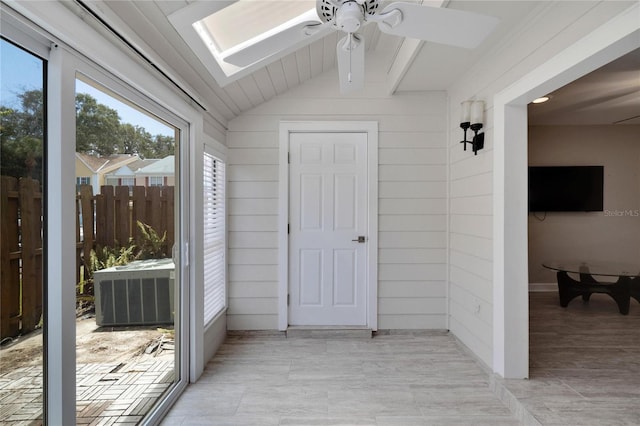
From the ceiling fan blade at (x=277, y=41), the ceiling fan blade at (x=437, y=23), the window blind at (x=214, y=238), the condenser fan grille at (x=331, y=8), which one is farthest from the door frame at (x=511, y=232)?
the window blind at (x=214, y=238)

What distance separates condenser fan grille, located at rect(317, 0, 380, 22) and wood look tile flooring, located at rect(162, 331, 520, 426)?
7.25 ft

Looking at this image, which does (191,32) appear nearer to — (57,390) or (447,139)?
(57,390)

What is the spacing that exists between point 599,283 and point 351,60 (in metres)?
4.25

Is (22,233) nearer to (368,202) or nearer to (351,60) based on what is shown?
(351,60)

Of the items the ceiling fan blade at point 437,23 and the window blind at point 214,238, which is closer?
the ceiling fan blade at point 437,23

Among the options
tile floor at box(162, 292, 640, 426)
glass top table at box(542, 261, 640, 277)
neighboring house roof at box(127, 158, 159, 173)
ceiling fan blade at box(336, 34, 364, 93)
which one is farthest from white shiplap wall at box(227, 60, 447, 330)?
glass top table at box(542, 261, 640, 277)

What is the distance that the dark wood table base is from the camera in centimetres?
372

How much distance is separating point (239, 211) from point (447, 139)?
2.25m

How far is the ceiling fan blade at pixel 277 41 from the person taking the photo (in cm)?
134

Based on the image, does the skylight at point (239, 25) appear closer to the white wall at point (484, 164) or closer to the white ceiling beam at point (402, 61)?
the white ceiling beam at point (402, 61)

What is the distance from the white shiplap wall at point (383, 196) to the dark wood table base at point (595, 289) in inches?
74.4

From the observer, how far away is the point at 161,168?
213 cm

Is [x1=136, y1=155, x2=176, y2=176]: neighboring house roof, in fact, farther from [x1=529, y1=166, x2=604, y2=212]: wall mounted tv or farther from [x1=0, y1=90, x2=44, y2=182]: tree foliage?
[x1=529, y1=166, x2=604, y2=212]: wall mounted tv

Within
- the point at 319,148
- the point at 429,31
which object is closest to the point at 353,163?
the point at 319,148
